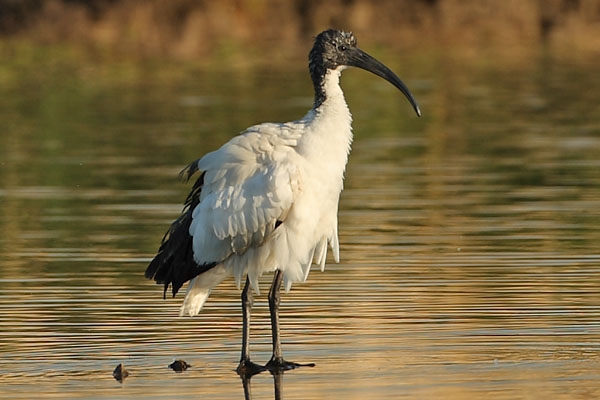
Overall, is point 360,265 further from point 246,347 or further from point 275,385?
point 275,385

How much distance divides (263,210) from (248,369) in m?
0.93

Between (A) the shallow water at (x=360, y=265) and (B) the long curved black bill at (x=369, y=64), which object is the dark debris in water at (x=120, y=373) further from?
(B) the long curved black bill at (x=369, y=64)

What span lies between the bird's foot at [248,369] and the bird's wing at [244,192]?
0.73 m

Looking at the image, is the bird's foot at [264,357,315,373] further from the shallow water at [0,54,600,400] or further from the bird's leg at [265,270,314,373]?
the shallow water at [0,54,600,400]

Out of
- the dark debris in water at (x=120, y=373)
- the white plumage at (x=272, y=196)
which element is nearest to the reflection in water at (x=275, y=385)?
the dark debris in water at (x=120, y=373)

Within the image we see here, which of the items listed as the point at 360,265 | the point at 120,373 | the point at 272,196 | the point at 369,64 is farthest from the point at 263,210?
the point at 360,265

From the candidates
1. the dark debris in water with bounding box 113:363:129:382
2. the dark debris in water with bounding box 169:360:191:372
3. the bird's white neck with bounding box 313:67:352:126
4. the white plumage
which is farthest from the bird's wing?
the dark debris in water with bounding box 113:363:129:382

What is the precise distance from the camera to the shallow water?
984 centimetres

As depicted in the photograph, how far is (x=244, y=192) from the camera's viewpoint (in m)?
10.6

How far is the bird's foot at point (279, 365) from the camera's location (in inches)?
401

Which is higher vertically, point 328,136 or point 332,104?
point 332,104

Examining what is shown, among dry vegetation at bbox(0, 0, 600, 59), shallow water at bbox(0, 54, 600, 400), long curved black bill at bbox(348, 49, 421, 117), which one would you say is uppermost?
long curved black bill at bbox(348, 49, 421, 117)

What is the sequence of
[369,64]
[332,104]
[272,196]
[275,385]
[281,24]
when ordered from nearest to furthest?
[275,385] → [272,196] → [332,104] → [369,64] → [281,24]

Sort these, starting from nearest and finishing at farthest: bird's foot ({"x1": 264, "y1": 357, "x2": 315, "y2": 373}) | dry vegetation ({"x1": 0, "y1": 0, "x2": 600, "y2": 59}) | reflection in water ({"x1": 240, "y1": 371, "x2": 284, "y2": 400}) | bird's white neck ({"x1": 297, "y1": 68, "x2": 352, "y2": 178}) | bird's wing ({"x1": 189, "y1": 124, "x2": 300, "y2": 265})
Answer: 1. reflection in water ({"x1": 240, "y1": 371, "x2": 284, "y2": 400})
2. bird's foot ({"x1": 264, "y1": 357, "x2": 315, "y2": 373})
3. bird's wing ({"x1": 189, "y1": 124, "x2": 300, "y2": 265})
4. bird's white neck ({"x1": 297, "y1": 68, "x2": 352, "y2": 178})
5. dry vegetation ({"x1": 0, "y1": 0, "x2": 600, "y2": 59})
